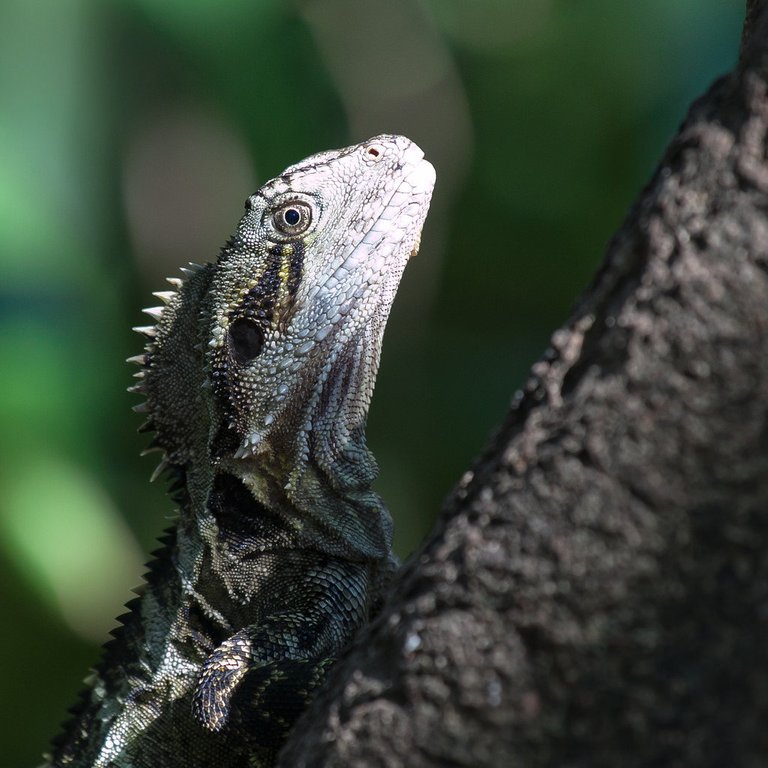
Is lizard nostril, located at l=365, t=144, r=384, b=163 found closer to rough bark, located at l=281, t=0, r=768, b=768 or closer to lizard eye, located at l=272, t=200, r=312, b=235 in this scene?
lizard eye, located at l=272, t=200, r=312, b=235

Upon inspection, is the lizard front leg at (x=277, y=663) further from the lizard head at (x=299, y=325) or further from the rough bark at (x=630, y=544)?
the rough bark at (x=630, y=544)

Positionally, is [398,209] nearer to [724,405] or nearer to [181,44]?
[724,405]

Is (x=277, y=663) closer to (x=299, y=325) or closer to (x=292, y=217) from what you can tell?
(x=299, y=325)

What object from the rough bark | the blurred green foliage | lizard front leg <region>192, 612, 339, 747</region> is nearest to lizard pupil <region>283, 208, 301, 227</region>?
lizard front leg <region>192, 612, 339, 747</region>

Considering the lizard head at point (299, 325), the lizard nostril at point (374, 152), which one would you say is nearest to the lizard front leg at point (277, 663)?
the lizard head at point (299, 325)

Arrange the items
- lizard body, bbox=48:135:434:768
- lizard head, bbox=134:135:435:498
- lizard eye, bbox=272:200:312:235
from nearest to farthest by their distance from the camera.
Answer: lizard body, bbox=48:135:434:768 → lizard head, bbox=134:135:435:498 → lizard eye, bbox=272:200:312:235

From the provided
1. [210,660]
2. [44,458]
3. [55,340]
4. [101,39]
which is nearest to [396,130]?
[101,39]

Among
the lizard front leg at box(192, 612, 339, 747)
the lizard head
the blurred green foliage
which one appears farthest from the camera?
the blurred green foliage
